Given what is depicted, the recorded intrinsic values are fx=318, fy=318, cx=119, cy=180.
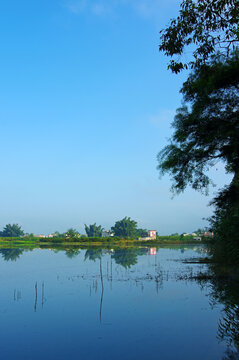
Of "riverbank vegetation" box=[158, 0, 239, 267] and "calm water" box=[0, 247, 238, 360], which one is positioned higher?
"riverbank vegetation" box=[158, 0, 239, 267]

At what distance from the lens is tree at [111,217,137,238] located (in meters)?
137

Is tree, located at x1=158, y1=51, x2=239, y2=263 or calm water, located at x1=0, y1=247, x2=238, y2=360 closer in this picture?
calm water, located at x1=0, y1=247, x2=238, y2=360

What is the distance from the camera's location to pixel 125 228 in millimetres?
137000

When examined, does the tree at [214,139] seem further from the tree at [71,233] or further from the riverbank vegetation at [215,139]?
the tree at [71,233]

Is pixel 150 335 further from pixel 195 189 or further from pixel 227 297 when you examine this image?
pixel 195 189

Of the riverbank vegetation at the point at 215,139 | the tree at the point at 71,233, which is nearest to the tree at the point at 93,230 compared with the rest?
the tree at the point at 71,233

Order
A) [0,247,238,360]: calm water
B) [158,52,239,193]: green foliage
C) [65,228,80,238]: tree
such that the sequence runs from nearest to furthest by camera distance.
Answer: [0,247,238,360]: calm water → [158,52,239,193]: green foliage → [65,228,80,238]: tree

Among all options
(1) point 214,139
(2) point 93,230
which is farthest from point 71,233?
(1) point 214,139

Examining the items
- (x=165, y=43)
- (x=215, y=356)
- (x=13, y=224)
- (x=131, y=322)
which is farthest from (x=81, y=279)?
(x=13, y=224)

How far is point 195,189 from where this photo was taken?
23484mm

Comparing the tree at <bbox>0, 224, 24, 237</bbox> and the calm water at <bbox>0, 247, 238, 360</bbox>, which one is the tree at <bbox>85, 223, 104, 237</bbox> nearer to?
the tree at <bbox>0, 224, 24, 237</bbox>

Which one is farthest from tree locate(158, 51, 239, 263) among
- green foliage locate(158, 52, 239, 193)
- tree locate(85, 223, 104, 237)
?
tree locate(85, 223, 104, 237)

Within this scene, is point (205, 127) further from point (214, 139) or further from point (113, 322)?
point (113, 322)

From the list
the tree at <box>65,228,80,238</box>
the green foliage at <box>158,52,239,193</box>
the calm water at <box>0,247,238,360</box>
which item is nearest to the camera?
the calm water at <box>0,247,238,360</box>
